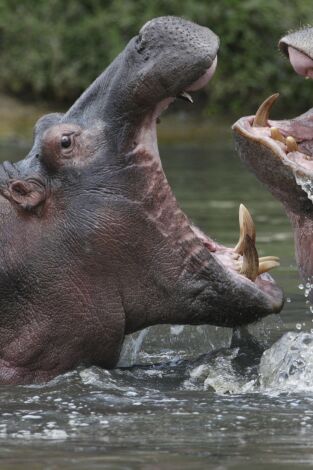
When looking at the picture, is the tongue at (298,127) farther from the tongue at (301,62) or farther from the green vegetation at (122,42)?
the green vegetation at (122,42)

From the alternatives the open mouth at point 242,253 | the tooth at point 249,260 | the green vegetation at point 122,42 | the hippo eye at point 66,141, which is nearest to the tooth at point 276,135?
the open mouth at point 242,253

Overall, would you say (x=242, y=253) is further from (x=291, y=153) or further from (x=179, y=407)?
(x=179, y=407)

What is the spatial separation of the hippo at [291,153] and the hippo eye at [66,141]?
2.48 feet

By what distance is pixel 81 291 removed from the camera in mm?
6832

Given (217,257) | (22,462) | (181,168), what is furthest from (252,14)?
(22,462)

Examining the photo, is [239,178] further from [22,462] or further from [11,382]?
[22,462]

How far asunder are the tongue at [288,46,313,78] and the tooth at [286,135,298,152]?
11.5 inches

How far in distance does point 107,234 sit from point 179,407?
104cm

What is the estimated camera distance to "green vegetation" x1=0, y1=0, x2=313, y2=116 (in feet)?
68.4

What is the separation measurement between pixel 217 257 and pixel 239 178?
29.2 ft

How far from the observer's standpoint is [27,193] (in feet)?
22.6

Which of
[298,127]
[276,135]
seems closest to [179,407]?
[276,135]

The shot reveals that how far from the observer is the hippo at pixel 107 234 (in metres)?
6.83

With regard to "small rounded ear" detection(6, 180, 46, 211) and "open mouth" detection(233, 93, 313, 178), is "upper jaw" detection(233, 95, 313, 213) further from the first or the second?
"small rounded ear" detection(6, 180, 46, 211)
